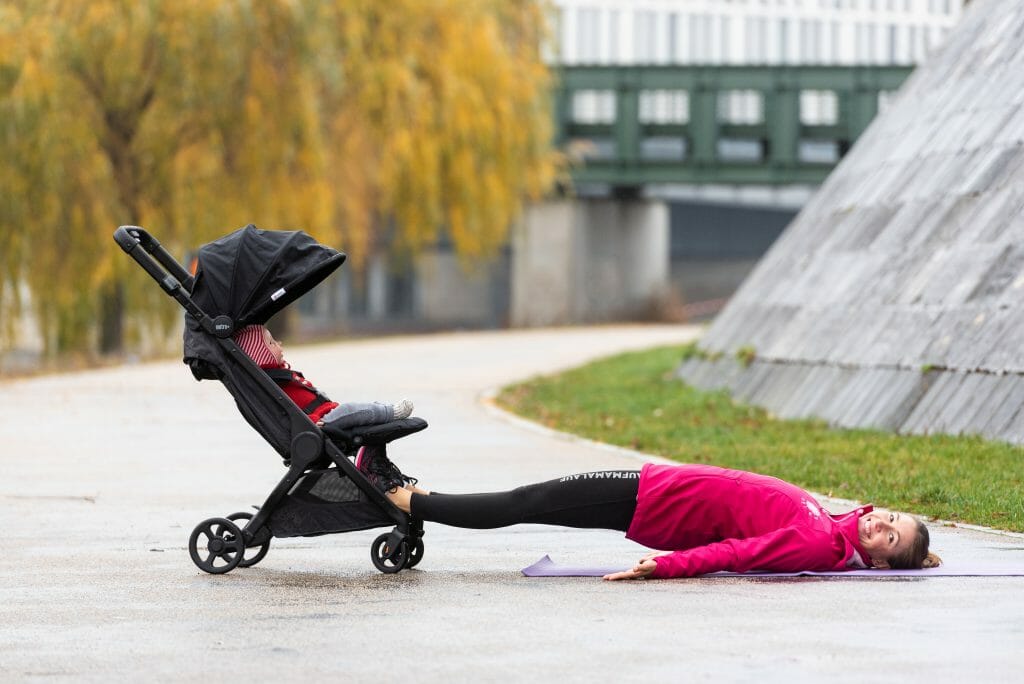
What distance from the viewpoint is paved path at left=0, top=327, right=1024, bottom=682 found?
19.6 ft

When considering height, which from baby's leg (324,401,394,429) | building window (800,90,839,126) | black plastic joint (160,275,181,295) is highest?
black plastic joint (160,275,181,295)

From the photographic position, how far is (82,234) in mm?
27641

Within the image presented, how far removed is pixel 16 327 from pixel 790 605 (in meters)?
23.1

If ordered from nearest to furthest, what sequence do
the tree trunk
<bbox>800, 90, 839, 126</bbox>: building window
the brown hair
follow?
the brown hair → the tree trunk → <bbox>800, 90, 839, 126</bbox>: building window

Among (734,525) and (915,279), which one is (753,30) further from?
(734,525)

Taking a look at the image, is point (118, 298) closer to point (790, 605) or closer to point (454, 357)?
point (454, 357)

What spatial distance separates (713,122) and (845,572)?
4359 cm

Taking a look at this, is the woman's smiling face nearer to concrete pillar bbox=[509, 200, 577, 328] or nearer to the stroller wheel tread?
the stroller wheel tread

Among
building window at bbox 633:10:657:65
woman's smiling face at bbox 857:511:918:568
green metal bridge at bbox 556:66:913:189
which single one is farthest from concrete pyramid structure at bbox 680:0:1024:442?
building window at bbox 633:10:657:65

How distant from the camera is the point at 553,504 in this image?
8.02m

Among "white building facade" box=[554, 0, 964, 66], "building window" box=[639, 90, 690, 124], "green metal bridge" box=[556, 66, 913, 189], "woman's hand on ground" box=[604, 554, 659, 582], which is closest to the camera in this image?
"woman's hand on ground" box=[604, 554, 659, 582]

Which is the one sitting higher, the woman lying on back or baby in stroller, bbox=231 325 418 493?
baby in stroller, bbox=231 325 418 493

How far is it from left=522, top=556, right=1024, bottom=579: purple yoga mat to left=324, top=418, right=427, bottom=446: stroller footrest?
2.54 ft

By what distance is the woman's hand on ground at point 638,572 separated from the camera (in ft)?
25.1
